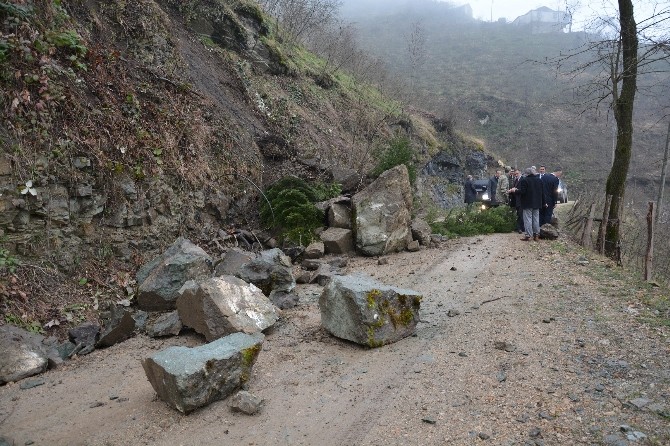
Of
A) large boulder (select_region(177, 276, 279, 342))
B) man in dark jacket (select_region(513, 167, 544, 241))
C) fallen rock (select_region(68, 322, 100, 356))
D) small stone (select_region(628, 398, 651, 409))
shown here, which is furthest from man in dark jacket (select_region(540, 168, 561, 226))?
fallen rock (select_region(68, 322, 100, 356))

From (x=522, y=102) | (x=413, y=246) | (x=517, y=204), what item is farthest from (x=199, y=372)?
(x=522, y=102)

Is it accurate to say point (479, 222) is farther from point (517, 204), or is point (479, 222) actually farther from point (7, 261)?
point (7, 261)

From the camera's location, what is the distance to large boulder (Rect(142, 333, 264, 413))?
155 inches

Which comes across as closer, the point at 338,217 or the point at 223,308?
Result: the point at 223,308

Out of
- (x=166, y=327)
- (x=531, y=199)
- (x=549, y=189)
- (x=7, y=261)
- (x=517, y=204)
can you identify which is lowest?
(x=166, y=327)

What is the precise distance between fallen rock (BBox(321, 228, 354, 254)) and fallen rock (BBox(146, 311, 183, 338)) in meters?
4.39

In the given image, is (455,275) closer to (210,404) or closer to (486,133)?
(210,404)

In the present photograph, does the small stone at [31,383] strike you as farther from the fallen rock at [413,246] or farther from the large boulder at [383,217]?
the fallen rock at [413,246]

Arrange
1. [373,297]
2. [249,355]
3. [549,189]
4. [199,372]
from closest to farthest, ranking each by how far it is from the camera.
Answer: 1. [199,372]
2. [249,355]
3. [373,297]
4. [549,189]

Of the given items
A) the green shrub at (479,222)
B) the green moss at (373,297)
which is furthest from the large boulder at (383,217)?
the green moss at (373,297)

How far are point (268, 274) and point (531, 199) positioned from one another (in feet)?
23.0

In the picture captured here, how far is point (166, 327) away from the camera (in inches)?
228

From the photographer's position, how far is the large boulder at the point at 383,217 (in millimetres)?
9797

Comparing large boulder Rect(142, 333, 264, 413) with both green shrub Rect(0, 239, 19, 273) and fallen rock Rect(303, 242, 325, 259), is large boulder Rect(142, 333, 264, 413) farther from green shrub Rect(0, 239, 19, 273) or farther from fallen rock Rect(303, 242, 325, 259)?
fallen rock Rect(303, 242, 325, 259)
